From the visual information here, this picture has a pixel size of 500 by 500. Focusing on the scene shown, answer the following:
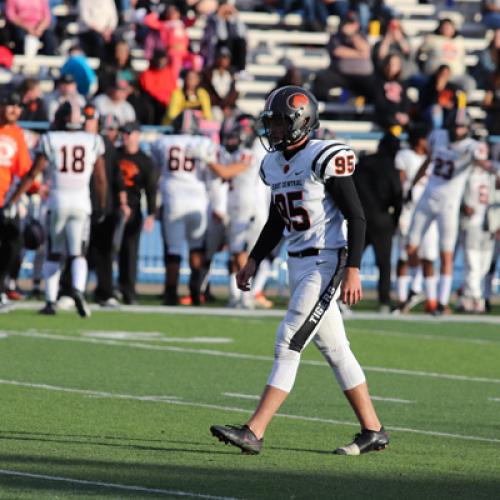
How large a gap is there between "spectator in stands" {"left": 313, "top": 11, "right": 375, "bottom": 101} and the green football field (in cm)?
826

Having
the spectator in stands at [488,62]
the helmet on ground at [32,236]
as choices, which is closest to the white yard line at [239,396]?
the helmet on ground at [32,236]

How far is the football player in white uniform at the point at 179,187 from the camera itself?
60.3 feet

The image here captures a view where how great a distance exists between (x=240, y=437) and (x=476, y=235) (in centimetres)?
1163

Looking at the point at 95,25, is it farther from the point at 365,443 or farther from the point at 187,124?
the point at 365,443

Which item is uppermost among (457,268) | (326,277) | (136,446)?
(326,277)

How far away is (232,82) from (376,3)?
4.62m

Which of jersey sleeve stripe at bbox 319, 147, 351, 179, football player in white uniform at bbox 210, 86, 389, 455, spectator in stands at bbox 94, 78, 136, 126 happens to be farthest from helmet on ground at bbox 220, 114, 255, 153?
jersey sleeve stripe at bbox 319, 147, 351, 179

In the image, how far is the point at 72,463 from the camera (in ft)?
24.6

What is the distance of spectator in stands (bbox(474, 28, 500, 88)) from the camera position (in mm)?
24781

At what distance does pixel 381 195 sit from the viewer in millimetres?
18031

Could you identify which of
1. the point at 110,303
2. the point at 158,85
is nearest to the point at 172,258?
the point at 110,303

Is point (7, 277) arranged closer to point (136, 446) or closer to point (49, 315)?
point (49, 315)

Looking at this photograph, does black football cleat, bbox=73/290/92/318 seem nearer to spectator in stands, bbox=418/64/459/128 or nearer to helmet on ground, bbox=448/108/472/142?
helmet on ground, bbox=448/108/472/142

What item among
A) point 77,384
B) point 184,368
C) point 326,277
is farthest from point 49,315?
point 326,277
